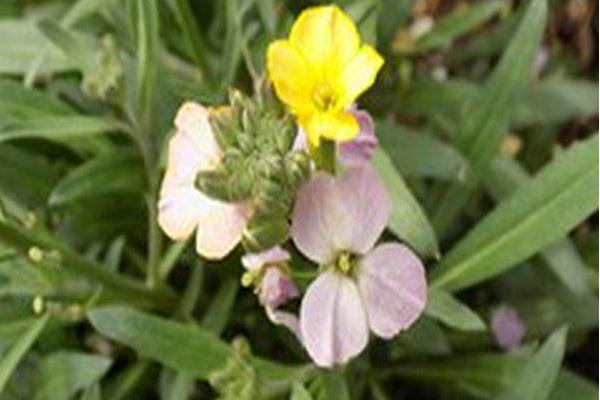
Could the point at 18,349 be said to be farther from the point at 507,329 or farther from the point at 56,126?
the point at 507,329

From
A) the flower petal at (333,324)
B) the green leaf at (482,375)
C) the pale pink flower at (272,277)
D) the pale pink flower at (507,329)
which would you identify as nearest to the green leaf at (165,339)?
the pale pink flower at (272,277)

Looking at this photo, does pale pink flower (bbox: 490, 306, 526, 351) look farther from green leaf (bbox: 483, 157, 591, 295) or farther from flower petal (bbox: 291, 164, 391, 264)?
flower petal (bbox: 291, 164, 391, 264)

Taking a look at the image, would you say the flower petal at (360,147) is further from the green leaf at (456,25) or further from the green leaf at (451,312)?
the green leaf at (456,25)

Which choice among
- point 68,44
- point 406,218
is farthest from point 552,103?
point 68,44

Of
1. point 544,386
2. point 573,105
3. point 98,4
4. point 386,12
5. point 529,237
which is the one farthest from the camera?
point 573,105

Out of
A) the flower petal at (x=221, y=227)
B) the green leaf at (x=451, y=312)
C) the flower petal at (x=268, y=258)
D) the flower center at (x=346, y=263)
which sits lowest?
the green leaf at (x=451, y=312)

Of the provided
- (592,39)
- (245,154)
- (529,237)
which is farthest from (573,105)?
(245,154)

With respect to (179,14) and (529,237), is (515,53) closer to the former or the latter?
(529,237)

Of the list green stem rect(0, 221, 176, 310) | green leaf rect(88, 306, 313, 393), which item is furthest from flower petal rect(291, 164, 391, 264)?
A: green stem rect(0, 221, 176, 310)
